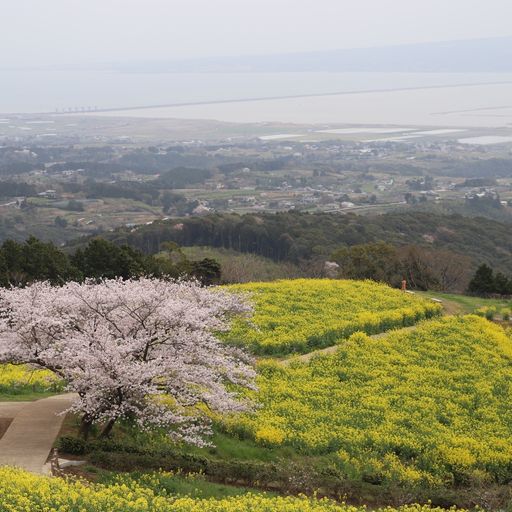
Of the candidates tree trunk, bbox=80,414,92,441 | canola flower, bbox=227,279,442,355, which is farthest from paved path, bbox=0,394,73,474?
canola flower, bbox=227,279,442,355

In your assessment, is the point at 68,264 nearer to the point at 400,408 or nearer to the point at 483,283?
the point at 483,283

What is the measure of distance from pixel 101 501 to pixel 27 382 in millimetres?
12689

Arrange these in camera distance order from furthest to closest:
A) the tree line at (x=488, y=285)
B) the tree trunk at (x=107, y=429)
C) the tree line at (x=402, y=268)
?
the tree line at (x=402, y=268)
the tree line at (x=488, y=285)
the tree trunk at (x=107, y=429)

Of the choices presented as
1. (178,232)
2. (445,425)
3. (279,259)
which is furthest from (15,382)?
(178,232)

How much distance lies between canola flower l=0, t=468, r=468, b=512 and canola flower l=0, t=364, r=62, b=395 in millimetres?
8849

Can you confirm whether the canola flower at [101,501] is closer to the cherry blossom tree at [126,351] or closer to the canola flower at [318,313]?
the cherry blossom tree at [126,351]

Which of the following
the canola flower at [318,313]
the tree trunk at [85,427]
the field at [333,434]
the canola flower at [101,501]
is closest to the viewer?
the canola flower at [101,501]

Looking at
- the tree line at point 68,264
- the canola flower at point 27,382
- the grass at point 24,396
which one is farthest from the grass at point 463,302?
the grass at point 24,396

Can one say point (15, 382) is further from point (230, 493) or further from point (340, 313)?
point (340, 313)

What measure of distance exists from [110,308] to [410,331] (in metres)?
16.2

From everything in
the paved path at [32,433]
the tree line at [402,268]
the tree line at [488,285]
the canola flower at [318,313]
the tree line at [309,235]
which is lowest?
the tree line at [309,235]

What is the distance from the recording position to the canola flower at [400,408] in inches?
815

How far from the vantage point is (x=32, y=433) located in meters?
20.0

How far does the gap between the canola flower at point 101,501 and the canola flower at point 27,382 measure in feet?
29.0
